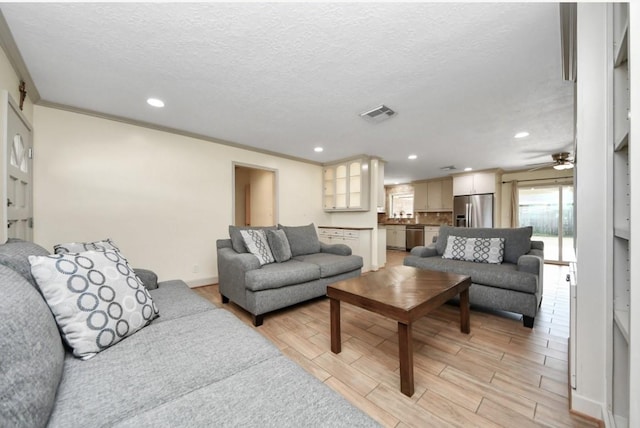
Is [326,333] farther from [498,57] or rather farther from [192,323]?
[498,57]

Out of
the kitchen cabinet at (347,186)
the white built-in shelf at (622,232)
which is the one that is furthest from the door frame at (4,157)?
the kitchen cabinet at (347,186)

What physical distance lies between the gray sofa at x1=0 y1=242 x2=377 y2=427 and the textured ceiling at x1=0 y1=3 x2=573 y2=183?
147 cm

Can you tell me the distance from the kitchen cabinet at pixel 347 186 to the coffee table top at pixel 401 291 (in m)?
2.54

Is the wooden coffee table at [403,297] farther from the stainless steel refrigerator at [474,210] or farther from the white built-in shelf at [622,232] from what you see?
the stainless steel refrigerator at [474,210]

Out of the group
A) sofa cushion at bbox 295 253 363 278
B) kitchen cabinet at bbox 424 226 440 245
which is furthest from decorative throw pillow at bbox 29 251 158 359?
kitchen cabinet at bbox 424 226 440 245

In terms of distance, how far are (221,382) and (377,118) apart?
2.84 metres

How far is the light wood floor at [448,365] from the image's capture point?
126 cm

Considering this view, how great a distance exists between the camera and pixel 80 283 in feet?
3.33

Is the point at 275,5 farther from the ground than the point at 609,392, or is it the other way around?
the point at 275,5

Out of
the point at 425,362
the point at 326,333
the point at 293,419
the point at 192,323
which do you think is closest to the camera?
the point at 293,419

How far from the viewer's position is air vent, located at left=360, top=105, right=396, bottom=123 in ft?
8.56

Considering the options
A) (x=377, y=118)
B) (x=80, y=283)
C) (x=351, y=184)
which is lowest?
(x=80, y=283)

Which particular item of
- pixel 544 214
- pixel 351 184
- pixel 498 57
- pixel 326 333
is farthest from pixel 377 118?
pixel 544 214

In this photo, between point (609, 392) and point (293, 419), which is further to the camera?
point (609, 392)
